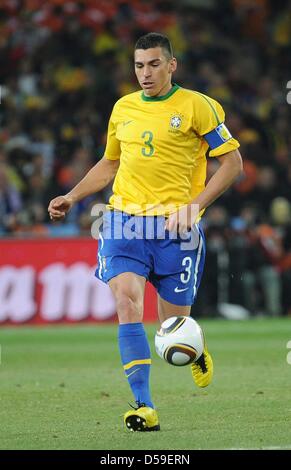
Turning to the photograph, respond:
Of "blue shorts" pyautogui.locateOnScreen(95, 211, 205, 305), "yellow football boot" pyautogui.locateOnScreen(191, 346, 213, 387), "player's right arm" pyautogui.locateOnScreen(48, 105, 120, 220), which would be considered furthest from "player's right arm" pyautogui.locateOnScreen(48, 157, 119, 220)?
"yellow football boot" pyautogui.locateOnScreen(191, 346, 213, 387)

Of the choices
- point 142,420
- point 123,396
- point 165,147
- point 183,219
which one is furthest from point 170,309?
point 123,396

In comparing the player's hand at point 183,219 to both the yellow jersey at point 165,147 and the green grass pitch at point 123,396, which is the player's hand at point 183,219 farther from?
the green grass pitch at point 123,396

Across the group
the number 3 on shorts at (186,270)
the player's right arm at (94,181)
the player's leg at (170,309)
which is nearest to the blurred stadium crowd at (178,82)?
the player's right arm at (94,181)

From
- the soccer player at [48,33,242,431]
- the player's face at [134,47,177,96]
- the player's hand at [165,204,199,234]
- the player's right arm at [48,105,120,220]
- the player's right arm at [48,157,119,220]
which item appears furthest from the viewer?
the player's right arm at [48,105,120,220]

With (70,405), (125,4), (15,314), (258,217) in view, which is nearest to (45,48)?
(125,4)

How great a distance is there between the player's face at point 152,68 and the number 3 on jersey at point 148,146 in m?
0.30

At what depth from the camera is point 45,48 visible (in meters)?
21.2

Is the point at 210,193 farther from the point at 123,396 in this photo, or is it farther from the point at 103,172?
the point at 123,396

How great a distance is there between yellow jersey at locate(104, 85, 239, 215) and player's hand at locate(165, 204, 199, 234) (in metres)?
0.29

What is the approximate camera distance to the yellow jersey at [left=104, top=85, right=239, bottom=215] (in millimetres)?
7645

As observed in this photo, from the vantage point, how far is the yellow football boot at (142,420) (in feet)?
23.3

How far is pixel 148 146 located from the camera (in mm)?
7672

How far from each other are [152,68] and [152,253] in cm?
125

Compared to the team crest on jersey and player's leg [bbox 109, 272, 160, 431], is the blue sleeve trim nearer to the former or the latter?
the team crest on jersey
